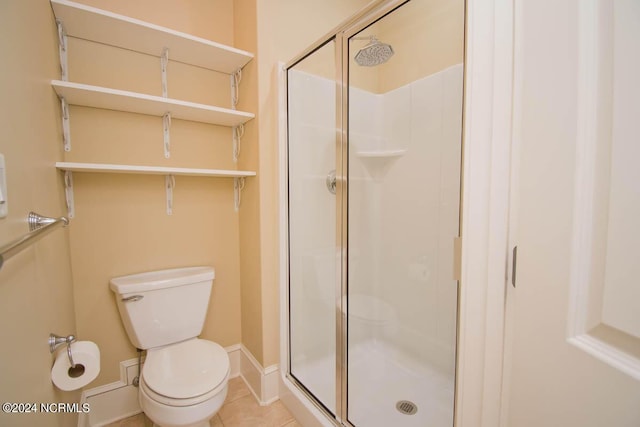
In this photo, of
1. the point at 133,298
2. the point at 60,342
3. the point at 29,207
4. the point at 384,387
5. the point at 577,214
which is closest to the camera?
the point at 577,214

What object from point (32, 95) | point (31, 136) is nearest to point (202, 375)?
point (31, 136)

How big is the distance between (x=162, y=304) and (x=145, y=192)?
0.63 m

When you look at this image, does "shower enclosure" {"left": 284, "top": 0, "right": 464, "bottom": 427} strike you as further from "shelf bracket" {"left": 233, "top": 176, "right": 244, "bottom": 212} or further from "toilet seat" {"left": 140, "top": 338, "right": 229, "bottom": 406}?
"toilet seat" {"left": 140, "top": 338, "right": 229, "bottom": 406}

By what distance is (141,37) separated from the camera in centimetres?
133

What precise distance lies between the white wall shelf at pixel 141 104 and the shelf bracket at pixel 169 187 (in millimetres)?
357

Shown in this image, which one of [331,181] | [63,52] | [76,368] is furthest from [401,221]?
[63,52]

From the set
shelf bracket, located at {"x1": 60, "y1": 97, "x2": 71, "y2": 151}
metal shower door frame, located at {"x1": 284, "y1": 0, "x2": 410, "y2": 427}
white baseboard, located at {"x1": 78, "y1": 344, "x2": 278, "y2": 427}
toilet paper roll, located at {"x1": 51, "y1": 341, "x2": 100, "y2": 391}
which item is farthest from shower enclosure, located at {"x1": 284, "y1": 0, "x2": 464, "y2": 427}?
shelf bracket, located at {"x1": 60, "y1": 97, "x2": 71, "y2": 151}

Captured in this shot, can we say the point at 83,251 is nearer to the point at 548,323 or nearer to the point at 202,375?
the point at 202,375

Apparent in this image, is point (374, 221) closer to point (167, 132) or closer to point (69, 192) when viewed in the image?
point (167, 132)

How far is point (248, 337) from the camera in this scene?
1.76 metres

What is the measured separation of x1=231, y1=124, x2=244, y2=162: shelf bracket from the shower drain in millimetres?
1753

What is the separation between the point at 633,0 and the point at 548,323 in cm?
49

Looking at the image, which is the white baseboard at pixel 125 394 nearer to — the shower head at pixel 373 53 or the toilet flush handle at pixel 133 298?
the toilet flush handle at pixel 133 298

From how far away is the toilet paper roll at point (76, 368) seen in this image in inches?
34.2
